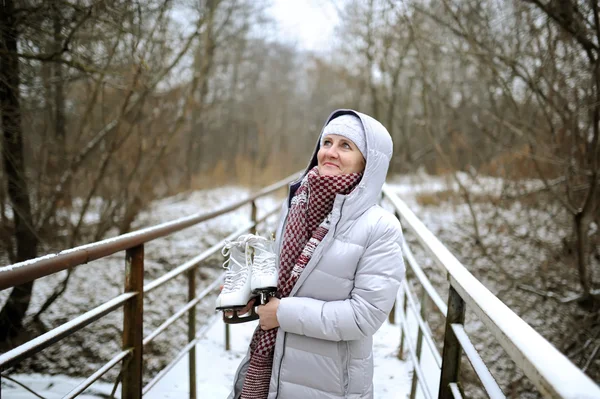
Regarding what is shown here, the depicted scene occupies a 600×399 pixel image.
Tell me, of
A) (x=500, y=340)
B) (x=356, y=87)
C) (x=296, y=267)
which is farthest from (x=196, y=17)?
(x=356, y=87)

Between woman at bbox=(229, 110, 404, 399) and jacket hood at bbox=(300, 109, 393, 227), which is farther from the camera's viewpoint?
jacket hood at bbox=(300, 109, 393, 227)

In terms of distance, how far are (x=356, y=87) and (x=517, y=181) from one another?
44.5 feet

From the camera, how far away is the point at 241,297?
1452 millimetres

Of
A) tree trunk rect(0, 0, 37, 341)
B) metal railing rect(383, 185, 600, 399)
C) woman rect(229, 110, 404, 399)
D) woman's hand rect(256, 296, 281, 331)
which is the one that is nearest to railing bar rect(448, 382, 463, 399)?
metal railing rect(383, 185, 600, 399)

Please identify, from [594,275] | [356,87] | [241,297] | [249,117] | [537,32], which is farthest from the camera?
[249,117]

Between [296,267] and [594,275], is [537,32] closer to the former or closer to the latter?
[594,275]

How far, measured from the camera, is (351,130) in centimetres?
162

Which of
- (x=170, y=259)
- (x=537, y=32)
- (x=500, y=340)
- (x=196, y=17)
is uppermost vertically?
(x=196, y=17)

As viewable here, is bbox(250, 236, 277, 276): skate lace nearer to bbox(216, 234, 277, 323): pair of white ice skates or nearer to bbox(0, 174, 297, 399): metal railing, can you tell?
bbox(216, 234, 277, 323): pair of white ice skates

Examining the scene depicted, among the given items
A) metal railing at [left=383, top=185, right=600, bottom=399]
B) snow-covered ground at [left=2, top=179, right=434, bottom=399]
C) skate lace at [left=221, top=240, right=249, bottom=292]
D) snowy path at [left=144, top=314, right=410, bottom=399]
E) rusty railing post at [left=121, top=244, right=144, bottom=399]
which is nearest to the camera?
metal railing at [left=383, top=185, right=600, bottom=399]

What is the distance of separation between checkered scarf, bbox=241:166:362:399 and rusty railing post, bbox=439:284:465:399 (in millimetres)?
501

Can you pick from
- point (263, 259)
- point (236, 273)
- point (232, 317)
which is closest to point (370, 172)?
point (263, 259)

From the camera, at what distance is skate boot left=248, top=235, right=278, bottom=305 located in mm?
1425

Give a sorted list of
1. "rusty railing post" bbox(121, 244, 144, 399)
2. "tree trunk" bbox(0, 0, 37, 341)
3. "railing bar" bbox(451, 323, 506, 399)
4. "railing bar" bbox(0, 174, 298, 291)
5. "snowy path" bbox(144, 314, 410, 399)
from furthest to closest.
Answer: "tree trunk" bbox(0, 0, 37, 341) → "snowy path" bbox(144, 314, 410, 399) → "rusty railing post" bbox(121, 244, 144, 399) → "railing bar" bbox(0, 174, 298, 291) → "railing bar" bbox(451, 323, 506, 399)
